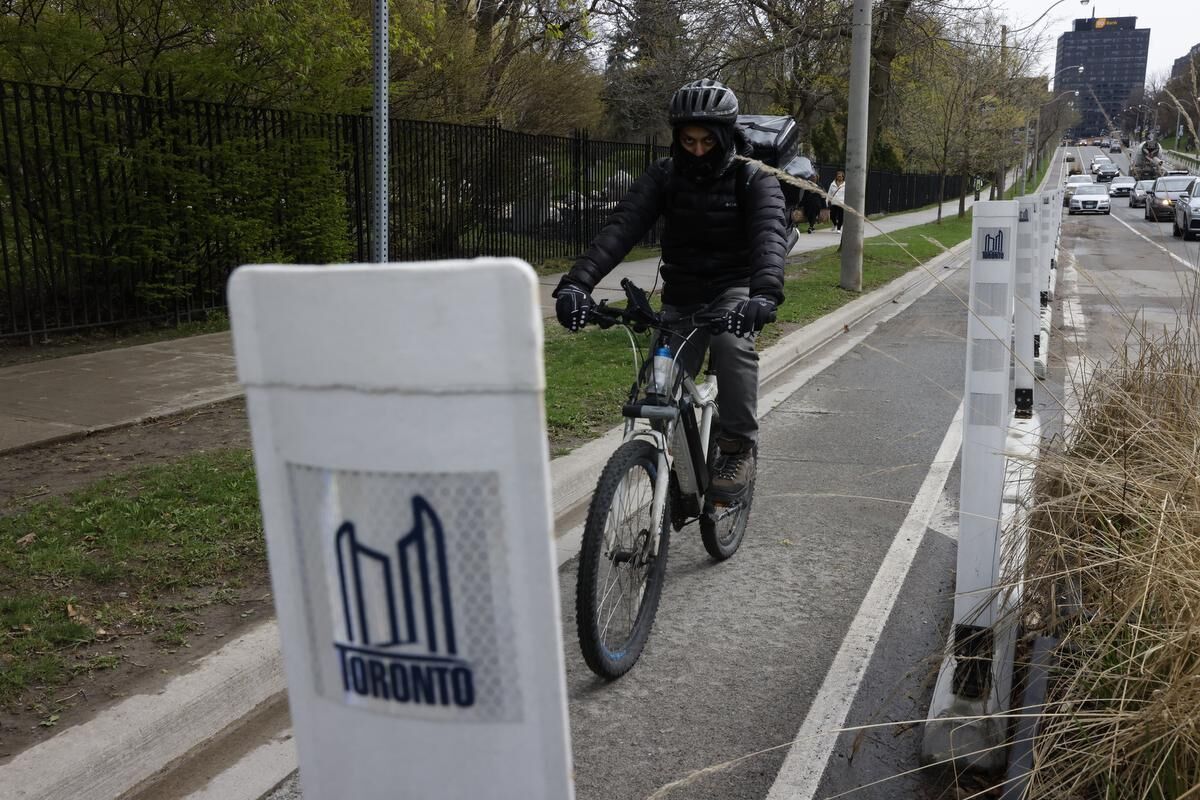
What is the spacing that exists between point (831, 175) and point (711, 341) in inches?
1349

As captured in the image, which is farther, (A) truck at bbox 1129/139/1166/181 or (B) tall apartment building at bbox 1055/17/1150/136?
(B) tall apartment building at bbox 1055/17/1150/136

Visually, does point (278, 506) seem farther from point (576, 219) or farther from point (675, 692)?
point (576, 219)

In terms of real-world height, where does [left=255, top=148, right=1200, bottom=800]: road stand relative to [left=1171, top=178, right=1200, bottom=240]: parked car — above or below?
below

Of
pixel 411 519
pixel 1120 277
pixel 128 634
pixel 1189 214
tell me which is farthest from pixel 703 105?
pixel 1189 214

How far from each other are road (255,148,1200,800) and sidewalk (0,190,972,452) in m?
1.63

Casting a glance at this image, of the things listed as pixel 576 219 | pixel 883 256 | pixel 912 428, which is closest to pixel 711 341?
pixel 912 428

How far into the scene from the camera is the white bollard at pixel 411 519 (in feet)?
4.16

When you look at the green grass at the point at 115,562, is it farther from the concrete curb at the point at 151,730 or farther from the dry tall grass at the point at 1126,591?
the dry tall grass at the point at 1126,591

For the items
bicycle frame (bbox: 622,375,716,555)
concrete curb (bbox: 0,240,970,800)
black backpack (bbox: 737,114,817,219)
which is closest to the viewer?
concrete curb (bbox: 0,240,970,800)

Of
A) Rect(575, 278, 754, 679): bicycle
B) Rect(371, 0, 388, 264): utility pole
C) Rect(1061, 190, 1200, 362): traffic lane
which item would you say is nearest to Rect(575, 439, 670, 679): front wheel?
Rect(575, 278, 754, 679): bicycle

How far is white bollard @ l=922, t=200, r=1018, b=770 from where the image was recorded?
10.5ft

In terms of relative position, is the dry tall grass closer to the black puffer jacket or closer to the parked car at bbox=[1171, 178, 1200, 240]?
the black puffer jacket

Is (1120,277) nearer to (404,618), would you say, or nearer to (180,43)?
(180,43)

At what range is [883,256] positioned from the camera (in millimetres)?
22656
